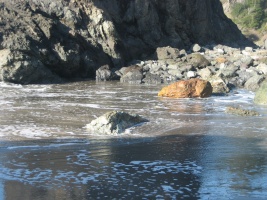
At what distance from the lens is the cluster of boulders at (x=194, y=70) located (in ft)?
63.9

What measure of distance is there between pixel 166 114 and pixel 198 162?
5.12m

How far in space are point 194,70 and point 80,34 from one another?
6109 mm

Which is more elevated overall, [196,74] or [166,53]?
[166,53]

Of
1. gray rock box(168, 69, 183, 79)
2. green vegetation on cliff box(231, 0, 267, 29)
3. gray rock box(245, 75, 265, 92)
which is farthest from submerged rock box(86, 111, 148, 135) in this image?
green vegetation on cliff box(231, 0, 267, 29)

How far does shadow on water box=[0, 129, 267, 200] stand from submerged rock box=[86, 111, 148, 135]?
59 centimetres

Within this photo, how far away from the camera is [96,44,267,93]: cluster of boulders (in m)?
19.5

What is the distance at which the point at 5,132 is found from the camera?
29.6 feet

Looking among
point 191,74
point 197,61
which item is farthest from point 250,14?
point 191,74

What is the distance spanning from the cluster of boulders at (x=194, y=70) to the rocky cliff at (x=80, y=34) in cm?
154

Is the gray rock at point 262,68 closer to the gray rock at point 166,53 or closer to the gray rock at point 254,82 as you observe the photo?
the gray rock at point 254,82

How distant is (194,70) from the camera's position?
2331cm

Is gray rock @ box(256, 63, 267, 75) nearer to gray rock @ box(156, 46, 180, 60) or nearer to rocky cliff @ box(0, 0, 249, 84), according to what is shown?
gray rock @ box(156, 46, 180, 60)

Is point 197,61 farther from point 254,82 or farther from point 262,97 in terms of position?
point 262,97

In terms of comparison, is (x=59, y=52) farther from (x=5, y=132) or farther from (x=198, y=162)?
(x=198, y=162)
